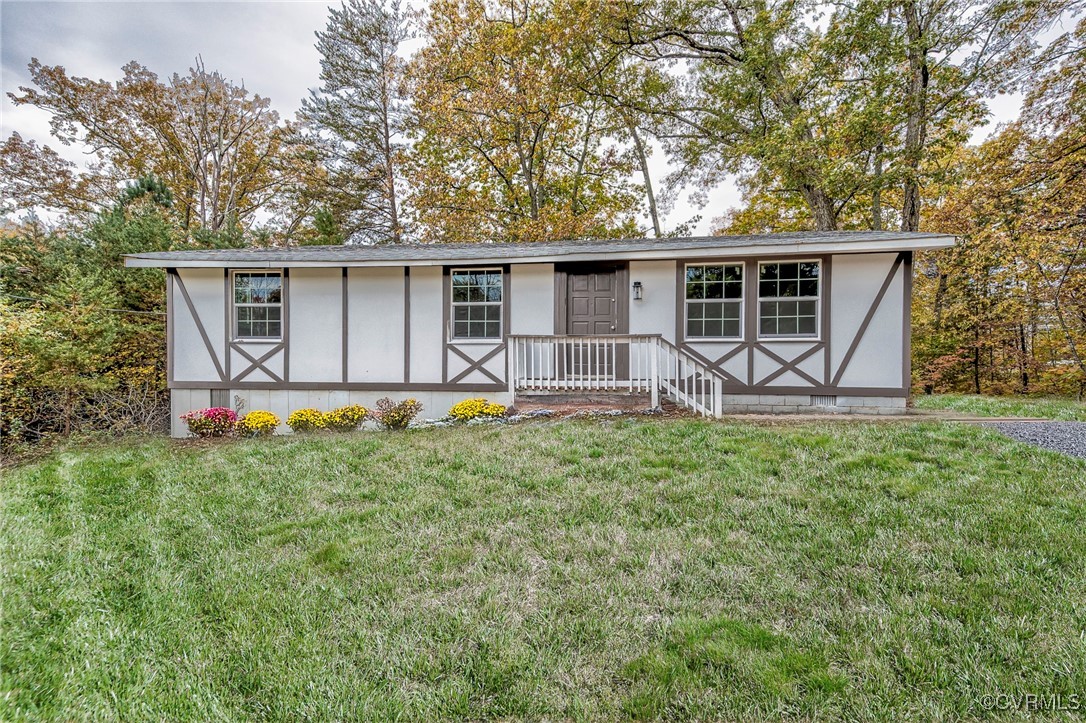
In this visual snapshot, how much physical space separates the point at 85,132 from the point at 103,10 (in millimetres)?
11825

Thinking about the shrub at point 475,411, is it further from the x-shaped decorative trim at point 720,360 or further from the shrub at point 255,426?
the x-shaped decorative trim at point 720,360

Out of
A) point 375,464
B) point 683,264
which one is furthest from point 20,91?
point 683,264

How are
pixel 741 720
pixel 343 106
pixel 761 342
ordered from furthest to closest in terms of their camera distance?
pixel 343 106 < pixel 761 342 < pixel 741 720

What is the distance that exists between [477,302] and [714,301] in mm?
4204

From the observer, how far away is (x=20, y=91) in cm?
1360

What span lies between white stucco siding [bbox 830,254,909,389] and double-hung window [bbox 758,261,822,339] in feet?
0.92

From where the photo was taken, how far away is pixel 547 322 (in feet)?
26.5

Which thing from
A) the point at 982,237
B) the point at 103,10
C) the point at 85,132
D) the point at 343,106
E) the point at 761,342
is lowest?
the point at 761,342

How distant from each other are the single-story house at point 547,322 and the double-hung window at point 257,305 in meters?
0.03

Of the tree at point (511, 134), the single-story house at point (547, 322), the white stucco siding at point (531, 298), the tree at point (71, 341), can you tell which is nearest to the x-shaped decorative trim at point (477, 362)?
the single-story house at point (547, 322)

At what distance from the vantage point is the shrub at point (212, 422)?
22.4 feet

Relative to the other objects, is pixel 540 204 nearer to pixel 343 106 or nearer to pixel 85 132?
pixel 343 106

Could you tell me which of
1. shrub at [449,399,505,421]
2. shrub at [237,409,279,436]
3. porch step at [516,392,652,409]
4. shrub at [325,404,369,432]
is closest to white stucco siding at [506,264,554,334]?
porch step at [516,392,652,409]

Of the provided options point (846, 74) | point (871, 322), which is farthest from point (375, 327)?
point (846, 74)
